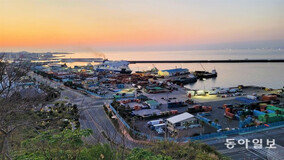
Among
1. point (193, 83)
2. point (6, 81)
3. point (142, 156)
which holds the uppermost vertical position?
point (6, 81)

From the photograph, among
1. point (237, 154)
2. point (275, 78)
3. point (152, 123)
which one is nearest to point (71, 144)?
point (237, 154)

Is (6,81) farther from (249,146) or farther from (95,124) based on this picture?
(249,146)

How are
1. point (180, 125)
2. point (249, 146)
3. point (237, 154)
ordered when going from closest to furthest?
point (237, 154), point (249, 146), point (180, 125)

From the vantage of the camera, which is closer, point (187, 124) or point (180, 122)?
point (187, 124)

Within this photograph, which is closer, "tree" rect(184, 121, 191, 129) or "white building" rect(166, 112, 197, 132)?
"tree" rect(184, 121, 191, 129)

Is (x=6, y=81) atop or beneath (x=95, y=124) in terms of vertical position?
atop

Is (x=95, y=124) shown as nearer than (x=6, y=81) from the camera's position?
No

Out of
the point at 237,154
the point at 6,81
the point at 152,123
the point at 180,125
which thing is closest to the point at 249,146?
the point at 237,154

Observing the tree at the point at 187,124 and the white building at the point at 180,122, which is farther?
the white building at the point at 180,122

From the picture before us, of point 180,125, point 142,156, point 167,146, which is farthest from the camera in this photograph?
point 180,125
